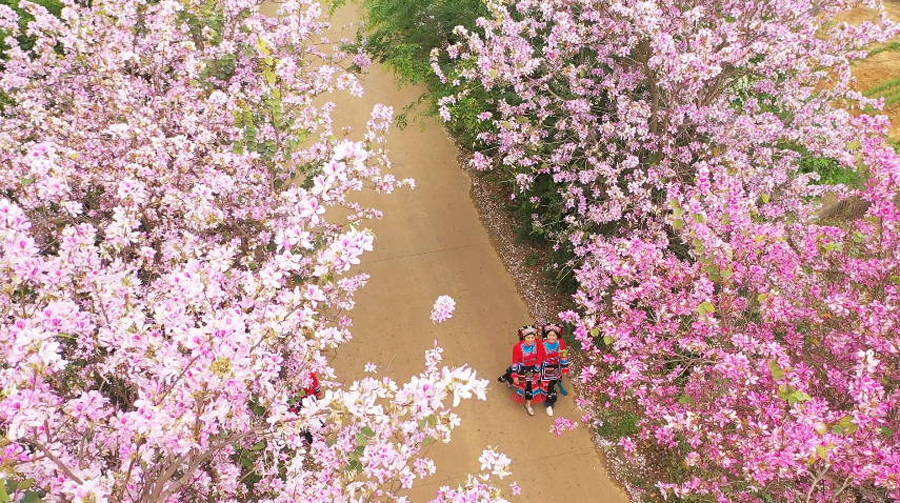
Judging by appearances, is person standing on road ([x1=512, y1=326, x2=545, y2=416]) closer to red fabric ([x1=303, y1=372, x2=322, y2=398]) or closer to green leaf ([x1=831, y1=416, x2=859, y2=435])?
red fabric ([x1=303, y1=372, x2=322, y2=398])

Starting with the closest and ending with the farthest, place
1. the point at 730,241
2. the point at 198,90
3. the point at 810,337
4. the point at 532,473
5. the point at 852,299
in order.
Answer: the point at 852,299
the point at 810,337
the point at 730,241
the point at 198,90
the point at 532,473

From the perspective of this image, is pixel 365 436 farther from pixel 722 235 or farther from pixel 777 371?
pixel 722 235

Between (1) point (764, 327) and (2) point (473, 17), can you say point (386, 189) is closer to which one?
(1) point (764, 327)

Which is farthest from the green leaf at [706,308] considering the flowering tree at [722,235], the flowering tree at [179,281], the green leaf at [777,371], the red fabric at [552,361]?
the flowering tree at [179,281]

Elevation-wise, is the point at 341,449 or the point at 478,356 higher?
the point at 341,449

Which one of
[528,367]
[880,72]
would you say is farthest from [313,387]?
[880,72]

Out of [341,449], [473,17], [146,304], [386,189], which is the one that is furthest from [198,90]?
[473,17]
